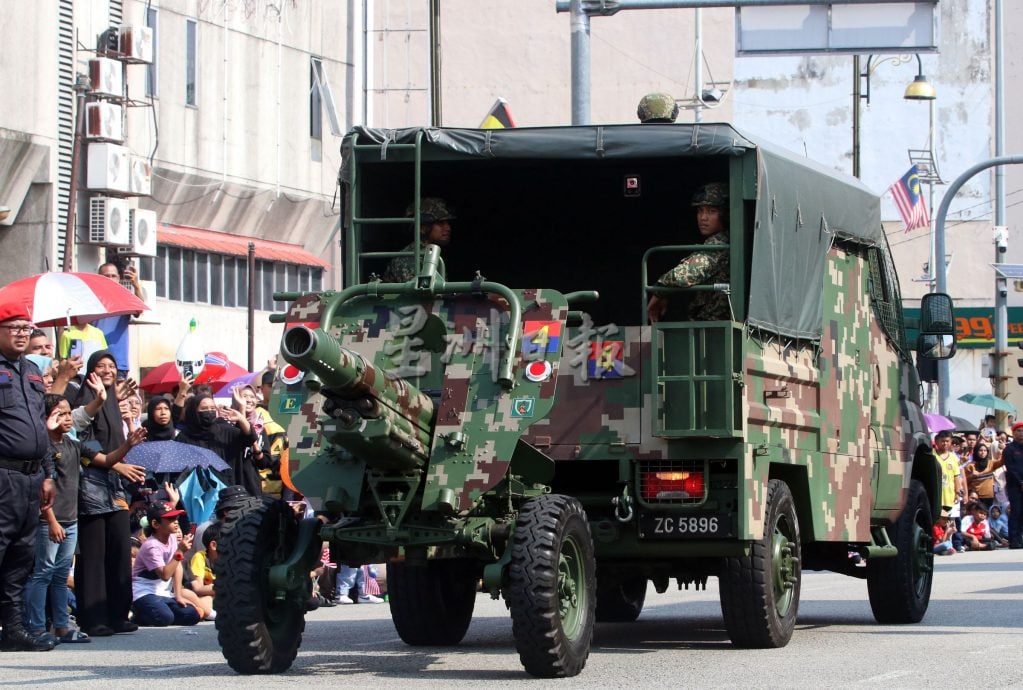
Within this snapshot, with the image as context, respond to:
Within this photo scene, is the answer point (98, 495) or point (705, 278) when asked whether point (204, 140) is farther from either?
point (705, 278)

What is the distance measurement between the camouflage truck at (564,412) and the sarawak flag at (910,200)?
3643 cm

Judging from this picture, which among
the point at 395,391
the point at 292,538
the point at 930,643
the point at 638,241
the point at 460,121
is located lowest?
the point at 930,643

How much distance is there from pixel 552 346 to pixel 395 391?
102 cm

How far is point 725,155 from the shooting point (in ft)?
41.4

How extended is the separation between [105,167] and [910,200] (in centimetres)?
2234

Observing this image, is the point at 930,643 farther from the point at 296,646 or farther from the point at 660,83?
the point at 660,83

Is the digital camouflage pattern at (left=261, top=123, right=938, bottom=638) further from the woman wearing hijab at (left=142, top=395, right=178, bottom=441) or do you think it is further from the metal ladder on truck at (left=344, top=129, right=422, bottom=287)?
the woman wearing hijab at (left=142, top=395, right=178, bottom=441)

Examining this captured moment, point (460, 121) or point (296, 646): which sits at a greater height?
point (460, 121)

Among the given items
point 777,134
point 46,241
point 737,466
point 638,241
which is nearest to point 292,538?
point 737,466

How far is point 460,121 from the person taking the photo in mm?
62031

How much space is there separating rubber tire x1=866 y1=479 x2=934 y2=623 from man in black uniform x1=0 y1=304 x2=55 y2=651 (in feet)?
19.7

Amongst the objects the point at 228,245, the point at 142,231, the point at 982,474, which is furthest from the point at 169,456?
the point at 228,245

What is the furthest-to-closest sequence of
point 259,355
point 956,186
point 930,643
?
point 259,355 → point 956,186 → point 930,643

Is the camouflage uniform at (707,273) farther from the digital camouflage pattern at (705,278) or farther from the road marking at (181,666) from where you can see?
the road marking at (181,666)
